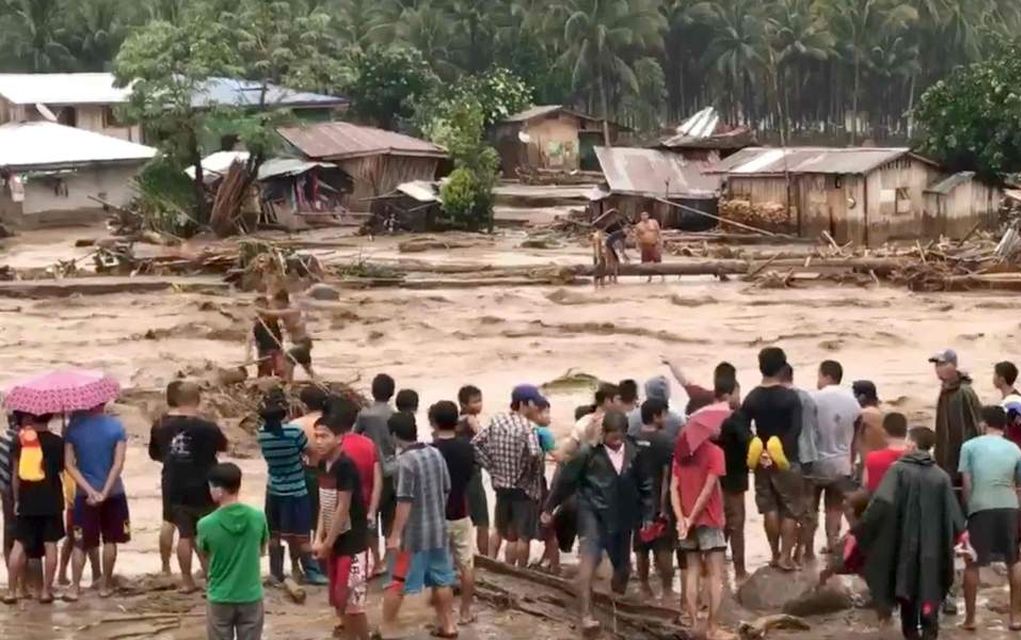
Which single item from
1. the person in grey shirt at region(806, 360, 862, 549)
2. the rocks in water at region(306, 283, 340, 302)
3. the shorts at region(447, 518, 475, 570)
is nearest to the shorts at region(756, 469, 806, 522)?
the person in grey shirt at region(806, 360, 862, 549)

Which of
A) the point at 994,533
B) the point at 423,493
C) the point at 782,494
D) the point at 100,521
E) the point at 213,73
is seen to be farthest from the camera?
the point at 213,73

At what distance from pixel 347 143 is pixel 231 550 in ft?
129

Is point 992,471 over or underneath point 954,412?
underneath

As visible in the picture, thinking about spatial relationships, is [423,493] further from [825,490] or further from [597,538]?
[825,490]

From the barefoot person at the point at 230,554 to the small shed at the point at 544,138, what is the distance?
4751 centimetres

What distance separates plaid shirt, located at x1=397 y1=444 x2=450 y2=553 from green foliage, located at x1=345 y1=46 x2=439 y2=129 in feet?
156

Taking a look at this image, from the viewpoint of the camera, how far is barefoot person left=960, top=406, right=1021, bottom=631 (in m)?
9.20

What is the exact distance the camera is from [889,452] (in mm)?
9320

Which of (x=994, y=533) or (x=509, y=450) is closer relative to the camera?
(x=994, y=533)

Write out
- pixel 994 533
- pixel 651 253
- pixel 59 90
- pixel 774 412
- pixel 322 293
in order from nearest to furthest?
pixel 994 533, pixel 774 412, pixel 322 293, pixel 651 253, pixel 59 90

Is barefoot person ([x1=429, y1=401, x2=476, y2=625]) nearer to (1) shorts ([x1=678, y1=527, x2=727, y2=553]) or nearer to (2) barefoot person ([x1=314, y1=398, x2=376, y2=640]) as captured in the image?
(2) barefoot person ([x1=314, y1=398, x2=376, y2=640])

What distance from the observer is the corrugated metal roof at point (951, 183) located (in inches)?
1528

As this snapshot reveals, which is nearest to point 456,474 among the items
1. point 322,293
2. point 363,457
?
point 363,457

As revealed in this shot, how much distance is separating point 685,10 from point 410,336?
46.2 meters
